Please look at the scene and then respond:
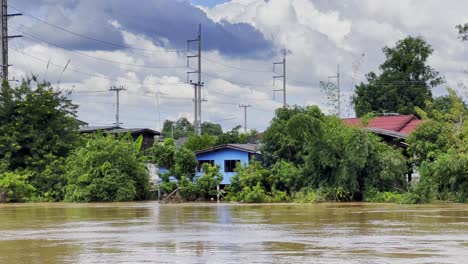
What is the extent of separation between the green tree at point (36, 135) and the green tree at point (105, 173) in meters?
1.68

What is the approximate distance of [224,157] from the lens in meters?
47.2

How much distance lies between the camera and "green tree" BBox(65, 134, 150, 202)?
43188 millimetres

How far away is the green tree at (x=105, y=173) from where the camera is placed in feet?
142

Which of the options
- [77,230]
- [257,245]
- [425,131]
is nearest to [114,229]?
[77,230]

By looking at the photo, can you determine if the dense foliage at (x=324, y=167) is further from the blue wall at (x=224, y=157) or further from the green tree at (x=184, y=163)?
the blue wall at (x=224, y=157)

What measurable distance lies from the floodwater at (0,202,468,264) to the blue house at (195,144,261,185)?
16.8 meters

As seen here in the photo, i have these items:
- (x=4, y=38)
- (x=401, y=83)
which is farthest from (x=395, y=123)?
(x=4, y=38)

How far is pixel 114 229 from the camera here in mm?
Result: 22625

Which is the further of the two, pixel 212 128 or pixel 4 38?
pixel 212 128

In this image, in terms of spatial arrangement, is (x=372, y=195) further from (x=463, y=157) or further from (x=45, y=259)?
(x=45, y=259)

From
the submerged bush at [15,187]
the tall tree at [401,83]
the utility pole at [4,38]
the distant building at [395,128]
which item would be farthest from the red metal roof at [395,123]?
the utility pole at [4,38]

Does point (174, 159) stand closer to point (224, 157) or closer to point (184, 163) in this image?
point (184, 163)

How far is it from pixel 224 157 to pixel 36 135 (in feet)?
41.9

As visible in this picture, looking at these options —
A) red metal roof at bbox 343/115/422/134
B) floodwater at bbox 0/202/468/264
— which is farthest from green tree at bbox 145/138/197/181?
red metal roof at bbox 343/115/422/134
